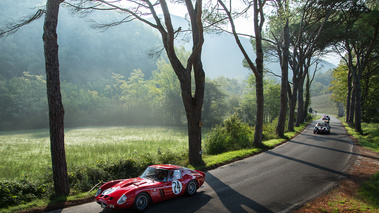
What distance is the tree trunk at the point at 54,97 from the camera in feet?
26.1

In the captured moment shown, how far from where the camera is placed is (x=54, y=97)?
26.1ft

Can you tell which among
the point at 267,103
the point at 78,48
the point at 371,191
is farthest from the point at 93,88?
the point at 371,191

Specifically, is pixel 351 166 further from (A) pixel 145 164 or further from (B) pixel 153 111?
(B) pixel 153 111

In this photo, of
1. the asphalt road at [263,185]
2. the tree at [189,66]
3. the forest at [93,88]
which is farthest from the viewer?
the forest at [93,88]

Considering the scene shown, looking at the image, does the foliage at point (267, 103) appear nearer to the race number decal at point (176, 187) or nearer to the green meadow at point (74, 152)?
the green meadow at point (74, 152)

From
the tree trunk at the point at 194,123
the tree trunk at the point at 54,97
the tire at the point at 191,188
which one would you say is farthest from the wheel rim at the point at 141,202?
the tree trunk at the point at 194,123

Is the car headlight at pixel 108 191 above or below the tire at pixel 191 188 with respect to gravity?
above

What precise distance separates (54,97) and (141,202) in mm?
4783

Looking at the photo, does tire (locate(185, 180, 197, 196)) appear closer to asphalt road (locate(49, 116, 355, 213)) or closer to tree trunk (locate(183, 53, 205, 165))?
asphalt road (locate(49, 116, 355, 213))

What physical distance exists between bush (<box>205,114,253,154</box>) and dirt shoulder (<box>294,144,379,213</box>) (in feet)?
24.7

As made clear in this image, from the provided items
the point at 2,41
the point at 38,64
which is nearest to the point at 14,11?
the point at 2,41

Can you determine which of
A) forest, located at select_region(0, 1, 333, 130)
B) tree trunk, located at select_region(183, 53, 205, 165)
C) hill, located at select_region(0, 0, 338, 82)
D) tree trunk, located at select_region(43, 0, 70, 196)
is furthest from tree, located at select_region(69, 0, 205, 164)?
hill, located at select_region(0, 0, 338, 82)

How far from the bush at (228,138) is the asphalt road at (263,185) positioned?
2.95 m

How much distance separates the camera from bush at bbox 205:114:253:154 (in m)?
16.7
